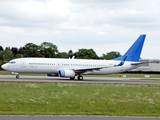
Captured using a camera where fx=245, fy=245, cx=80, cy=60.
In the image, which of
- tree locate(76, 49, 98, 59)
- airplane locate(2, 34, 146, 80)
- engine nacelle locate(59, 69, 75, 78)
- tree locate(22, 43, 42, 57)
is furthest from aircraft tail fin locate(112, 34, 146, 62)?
tree locate(76, 49, 98, 59)

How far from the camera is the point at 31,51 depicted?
129m

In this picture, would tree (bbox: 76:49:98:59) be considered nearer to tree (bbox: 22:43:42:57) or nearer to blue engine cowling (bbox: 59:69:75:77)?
tree (bbox: 22:43:42:57)

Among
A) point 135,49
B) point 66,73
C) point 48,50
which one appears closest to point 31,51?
point 48,50

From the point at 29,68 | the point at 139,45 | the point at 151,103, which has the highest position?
the point at 139,45

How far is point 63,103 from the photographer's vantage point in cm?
1596

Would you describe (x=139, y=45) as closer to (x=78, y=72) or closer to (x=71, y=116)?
(x=78, y=72)

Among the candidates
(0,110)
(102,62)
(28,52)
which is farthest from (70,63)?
(28,52)

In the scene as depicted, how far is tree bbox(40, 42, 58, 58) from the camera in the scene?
447ft

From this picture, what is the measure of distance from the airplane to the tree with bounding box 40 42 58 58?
297ft

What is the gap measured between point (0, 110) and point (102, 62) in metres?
34.2

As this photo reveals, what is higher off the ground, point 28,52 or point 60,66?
point 28,52

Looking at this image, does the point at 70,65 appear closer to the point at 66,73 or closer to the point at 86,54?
the point at 66,73

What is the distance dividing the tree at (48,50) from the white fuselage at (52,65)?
91.0 meters

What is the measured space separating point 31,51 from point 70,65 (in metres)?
89.0
